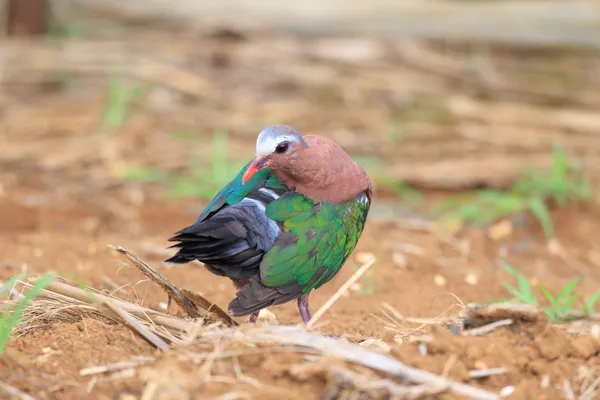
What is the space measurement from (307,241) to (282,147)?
36 centimetres

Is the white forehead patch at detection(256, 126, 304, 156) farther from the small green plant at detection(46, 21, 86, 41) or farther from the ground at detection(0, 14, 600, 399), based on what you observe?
the small green plant at detection(46, 21, 86, 41)

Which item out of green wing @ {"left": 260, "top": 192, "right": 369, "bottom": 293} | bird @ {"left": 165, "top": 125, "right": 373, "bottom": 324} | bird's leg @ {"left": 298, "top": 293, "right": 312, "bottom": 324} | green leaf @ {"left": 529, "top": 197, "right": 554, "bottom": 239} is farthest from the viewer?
green leaf @ {"left": 529, "top": 197, "right": 554, "bottom": 239}

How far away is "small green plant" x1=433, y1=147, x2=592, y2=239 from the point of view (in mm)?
5578

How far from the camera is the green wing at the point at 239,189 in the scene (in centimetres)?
319

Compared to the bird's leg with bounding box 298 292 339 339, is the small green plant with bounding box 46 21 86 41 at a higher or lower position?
higher

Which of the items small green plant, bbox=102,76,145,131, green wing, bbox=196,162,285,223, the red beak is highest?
the red beak

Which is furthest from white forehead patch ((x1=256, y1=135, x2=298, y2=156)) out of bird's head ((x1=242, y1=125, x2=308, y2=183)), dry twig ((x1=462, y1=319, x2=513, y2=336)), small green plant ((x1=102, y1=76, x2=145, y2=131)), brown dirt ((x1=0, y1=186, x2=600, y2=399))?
small green plant ((x1=102, y1=76, x2=145, y2=131))

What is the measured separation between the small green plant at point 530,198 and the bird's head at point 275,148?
2.68 metres

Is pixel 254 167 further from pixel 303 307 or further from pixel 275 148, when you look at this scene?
pixel 303 307

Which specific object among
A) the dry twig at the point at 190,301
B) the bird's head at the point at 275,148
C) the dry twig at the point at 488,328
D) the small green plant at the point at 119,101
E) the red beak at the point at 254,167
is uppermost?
the bird's head at the point at 275,148

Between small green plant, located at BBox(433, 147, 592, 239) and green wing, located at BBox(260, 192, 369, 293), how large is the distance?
2446mm

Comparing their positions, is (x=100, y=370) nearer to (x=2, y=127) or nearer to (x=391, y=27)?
(x=2, y=127)

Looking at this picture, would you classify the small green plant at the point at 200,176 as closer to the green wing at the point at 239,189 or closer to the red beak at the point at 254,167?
the green wing at the point at 239,189

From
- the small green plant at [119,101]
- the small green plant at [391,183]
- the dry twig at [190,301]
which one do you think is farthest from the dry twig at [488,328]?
the small green plant at [119,101]
